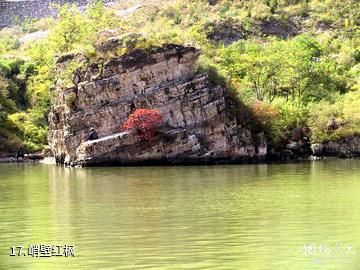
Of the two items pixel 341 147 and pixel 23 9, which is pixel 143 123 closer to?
pixel 341 147

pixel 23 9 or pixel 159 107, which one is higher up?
pixel 23 9

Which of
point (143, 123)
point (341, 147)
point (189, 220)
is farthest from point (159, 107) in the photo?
point (189, 220)

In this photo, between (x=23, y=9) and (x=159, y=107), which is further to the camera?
(x=23, y=9)

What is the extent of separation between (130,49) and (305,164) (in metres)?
17.8

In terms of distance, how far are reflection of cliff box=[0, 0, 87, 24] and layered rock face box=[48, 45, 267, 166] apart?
69.6 m

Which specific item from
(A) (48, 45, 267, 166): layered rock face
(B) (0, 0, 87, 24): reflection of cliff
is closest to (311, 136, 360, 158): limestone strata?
(A) (48, 45, 267, 166): layered rock face

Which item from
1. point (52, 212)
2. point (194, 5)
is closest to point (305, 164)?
point (52, 212)

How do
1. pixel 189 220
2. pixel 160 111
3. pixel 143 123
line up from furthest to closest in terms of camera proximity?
pixel 160 111
pixel 143 123
pixel 189 220

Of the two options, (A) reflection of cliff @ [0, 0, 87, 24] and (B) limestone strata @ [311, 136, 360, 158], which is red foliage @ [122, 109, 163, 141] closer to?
(B) limestone strata @ [311, 136, 360, 158]

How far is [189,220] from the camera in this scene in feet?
94.6

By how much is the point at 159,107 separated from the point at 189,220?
35.9m

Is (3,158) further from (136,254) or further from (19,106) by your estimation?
(136,254)

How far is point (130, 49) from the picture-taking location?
6538cm

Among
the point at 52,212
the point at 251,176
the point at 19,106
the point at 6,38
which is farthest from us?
the point at 6,38
